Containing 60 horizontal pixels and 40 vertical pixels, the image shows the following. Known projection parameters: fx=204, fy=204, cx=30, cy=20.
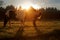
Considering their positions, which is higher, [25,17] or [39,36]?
[25,17]

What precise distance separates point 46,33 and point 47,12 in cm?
993

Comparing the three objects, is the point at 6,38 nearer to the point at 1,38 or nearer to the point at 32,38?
the point at 1,38

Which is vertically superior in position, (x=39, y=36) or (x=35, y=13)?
(x=35, y=13)

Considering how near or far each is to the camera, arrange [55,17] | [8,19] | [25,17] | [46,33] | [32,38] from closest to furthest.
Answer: [32,38], [46,33], [25,17], [8,19], [55,17]

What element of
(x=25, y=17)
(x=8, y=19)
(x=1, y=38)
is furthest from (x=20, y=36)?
(x=8, y=19)

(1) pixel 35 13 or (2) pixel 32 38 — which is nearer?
(2) pixel 32 38

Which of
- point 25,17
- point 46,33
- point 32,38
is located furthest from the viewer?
point 25,17

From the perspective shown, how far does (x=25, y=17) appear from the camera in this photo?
14297mm

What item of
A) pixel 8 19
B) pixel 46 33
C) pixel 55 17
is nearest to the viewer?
pixel 46 33

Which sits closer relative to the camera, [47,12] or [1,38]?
[1,38]

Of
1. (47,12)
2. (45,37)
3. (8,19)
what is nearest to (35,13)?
(8,19)

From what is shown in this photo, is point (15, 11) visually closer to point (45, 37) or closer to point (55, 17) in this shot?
point (45, 37)

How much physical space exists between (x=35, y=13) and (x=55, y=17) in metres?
8.07

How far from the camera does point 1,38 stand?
1161 centimetres
